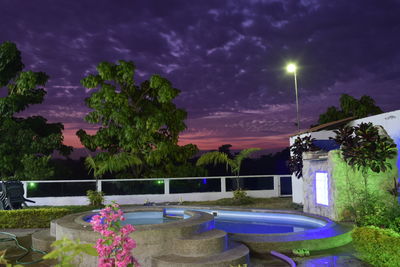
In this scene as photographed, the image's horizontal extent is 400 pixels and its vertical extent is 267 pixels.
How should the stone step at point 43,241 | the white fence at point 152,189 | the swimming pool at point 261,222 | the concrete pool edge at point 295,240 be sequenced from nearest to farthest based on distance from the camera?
the concrete pool edge at point 295,240 < the stone step at point 43,241 < the swimming pool at point 261,222 < the white fence at point 152,189

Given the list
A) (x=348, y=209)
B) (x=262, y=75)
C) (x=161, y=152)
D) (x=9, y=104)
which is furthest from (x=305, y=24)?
(x=9, y=104)

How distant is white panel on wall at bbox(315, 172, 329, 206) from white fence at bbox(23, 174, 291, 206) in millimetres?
7332

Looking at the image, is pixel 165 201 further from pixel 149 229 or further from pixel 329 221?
pixel 149 229

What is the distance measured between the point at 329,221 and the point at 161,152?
486 inches

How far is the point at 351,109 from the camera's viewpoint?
1086 inches

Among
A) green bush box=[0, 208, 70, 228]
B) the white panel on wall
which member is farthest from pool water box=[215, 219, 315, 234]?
green bush box=[0, 208, 70, 228]

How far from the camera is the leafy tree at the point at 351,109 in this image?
26750 mm

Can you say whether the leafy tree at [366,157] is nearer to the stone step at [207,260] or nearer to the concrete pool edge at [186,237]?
the concrete pool edge at [186,237]

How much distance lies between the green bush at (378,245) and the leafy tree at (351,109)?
2095 cm

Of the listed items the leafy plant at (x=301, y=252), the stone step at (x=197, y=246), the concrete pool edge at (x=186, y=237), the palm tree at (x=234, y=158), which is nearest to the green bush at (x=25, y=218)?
the concrete pool edge at (x=186, y=237)

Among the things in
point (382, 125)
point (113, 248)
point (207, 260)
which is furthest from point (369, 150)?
point (113, 248)

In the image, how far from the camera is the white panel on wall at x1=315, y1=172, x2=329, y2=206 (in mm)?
11609

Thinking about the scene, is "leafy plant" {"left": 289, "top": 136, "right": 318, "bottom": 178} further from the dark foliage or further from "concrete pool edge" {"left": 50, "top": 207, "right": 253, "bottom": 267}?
"concrete pool edge" {"left": 50, "top": 207, "right": 253, "bottom": 267}

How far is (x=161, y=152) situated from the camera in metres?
21.3
